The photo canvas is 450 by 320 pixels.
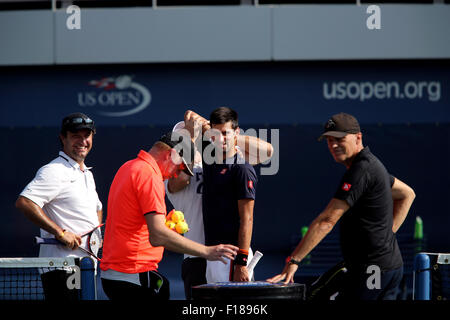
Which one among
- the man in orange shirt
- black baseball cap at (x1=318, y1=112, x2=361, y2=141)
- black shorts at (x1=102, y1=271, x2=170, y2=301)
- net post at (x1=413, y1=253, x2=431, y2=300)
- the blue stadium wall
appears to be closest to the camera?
the man in orange shirt

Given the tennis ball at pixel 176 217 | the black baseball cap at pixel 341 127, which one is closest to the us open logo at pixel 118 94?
the tennis ball at pixel 176 217

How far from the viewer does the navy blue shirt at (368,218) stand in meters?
4.35

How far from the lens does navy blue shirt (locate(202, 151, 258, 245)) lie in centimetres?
485

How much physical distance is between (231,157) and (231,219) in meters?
0.45

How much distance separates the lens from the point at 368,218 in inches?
173

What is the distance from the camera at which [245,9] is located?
42.0ft

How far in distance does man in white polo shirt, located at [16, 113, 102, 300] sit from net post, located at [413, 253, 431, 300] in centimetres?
242

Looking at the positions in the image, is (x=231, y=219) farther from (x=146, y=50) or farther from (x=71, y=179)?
(x=146, y=50)

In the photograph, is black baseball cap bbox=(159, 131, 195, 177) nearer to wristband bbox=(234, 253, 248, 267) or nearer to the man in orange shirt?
the man in orange shirt

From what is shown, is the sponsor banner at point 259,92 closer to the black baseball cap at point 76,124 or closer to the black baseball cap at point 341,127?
the black baseball cap at point 76,124

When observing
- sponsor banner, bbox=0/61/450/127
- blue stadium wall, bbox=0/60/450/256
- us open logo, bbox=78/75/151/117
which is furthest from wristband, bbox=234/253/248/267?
us open logo, bbox=78/75/151/117
